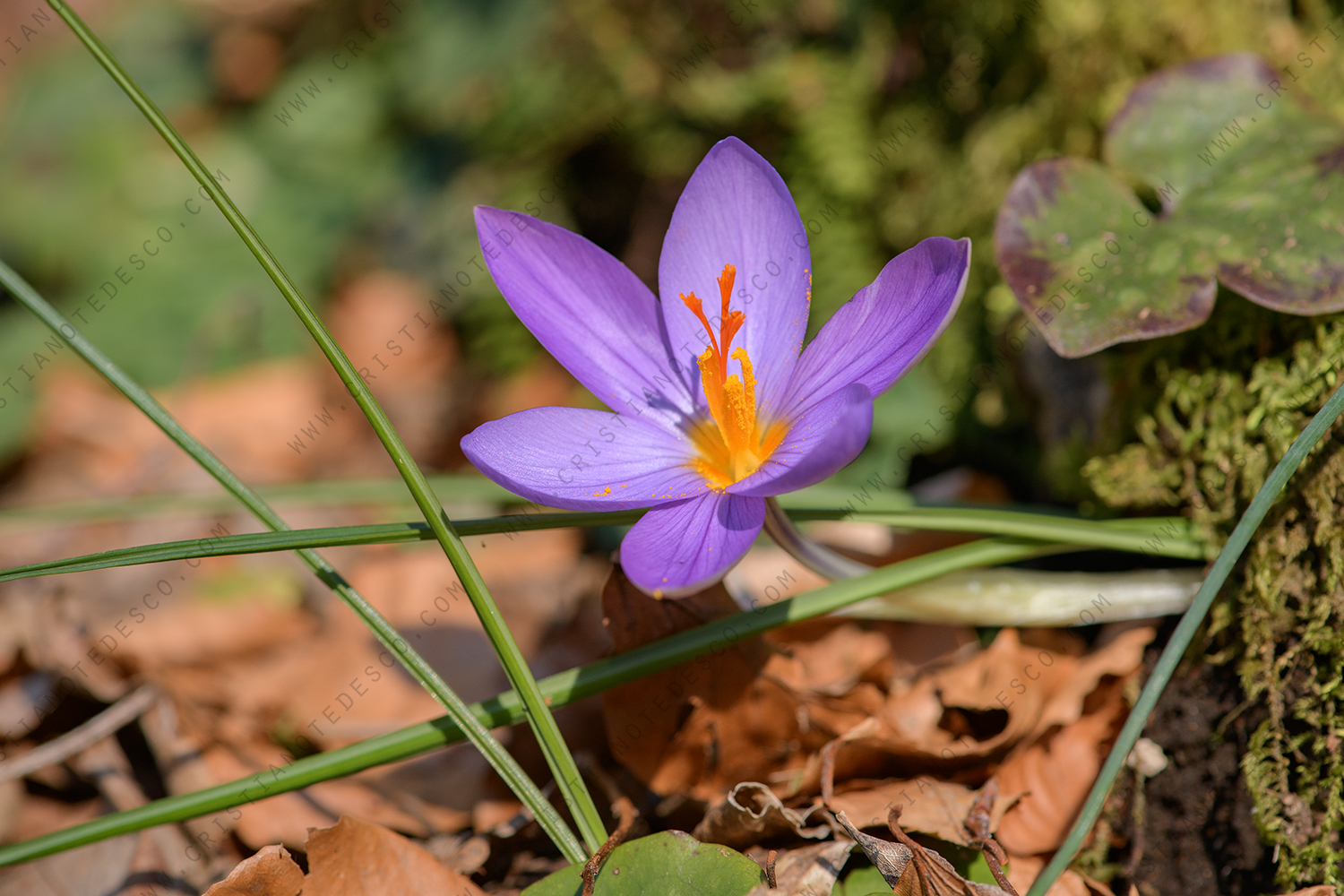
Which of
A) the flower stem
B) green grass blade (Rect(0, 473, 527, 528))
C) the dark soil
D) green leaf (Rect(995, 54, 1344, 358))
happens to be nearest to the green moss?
the dark soil

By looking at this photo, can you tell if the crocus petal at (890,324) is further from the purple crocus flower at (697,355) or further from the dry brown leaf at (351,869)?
the dry brown leaf at (351,869)

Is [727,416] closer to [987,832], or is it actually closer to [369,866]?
[987,832]

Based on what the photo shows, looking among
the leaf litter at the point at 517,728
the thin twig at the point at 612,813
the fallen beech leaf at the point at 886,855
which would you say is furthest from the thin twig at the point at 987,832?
the thin twig at the point at 612,813

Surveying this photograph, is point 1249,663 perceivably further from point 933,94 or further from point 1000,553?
point 933,94

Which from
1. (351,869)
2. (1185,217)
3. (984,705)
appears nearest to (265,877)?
(351,869)

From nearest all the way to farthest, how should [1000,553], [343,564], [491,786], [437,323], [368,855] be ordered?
[368,855], [1000,553], [491,786], [343,564], [437,323]

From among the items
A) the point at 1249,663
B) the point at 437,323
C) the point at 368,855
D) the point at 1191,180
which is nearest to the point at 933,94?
the point at 1191,180

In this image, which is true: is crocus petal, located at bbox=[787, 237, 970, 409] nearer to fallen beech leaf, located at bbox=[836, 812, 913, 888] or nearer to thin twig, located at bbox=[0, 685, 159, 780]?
fallen beech leaf, located at bbox=[836, 812, 913, 888]
